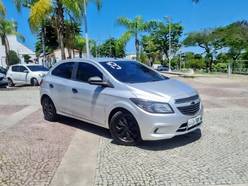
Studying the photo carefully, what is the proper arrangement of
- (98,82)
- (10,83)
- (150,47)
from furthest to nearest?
(150,47)
(10,83)
(98,82)

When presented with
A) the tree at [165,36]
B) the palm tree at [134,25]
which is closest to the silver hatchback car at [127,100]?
the palm tree at [134,25]

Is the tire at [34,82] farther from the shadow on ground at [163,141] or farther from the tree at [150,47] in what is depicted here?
the tree at [150,47]

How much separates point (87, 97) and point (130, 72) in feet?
3.38

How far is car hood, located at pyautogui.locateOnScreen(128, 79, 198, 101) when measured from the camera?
6.23 metres

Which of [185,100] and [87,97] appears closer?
[185,100]

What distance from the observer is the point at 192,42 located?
2197 inches

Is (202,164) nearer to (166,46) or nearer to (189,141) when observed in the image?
(189,141)

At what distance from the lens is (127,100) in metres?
6.41

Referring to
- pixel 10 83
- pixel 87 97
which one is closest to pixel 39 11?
pixel 10 83

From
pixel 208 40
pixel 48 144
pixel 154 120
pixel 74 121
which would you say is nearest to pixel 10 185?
pixel 48 144

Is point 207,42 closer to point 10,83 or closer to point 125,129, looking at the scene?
point 10,83

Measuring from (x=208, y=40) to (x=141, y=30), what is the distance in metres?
10.6

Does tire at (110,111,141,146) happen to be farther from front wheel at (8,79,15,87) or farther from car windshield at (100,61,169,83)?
front wheel at (8,79,15,87)

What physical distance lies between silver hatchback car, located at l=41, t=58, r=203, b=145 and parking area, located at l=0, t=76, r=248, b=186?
1.22 ft
